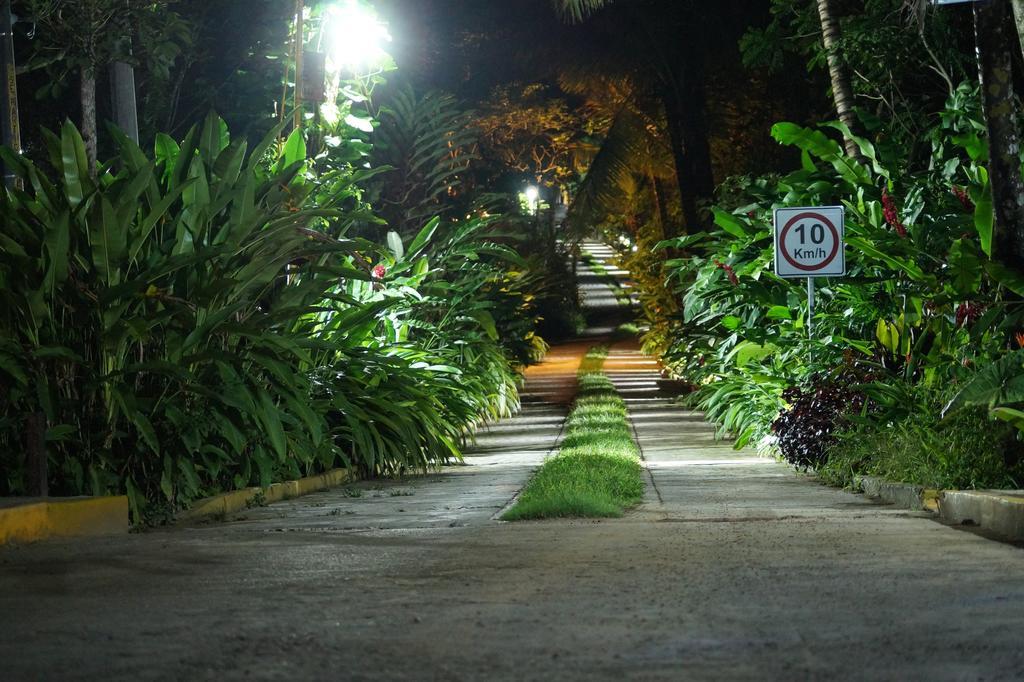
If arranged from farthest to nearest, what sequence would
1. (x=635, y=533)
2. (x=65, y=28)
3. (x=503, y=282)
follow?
(x=503, y=282) → (x=65, y=28) → (x=635, y=533)

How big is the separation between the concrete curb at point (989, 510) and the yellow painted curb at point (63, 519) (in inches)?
218

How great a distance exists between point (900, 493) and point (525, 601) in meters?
6.03

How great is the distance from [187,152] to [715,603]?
6.46 meters

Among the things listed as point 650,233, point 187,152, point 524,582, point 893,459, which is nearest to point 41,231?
point 187,152

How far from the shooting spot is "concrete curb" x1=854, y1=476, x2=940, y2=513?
1098 centimetres

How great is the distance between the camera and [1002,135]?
12.4 m

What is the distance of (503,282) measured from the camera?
30.5m

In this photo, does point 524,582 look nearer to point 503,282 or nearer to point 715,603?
point 715,603

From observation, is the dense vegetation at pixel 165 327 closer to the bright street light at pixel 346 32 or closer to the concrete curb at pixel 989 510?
the concrete curb at pixel 989 510

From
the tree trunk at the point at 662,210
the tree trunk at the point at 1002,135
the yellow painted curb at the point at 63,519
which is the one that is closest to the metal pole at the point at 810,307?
the tree trunk at the point at 1002,135

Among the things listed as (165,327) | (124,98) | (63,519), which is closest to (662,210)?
(124,98)

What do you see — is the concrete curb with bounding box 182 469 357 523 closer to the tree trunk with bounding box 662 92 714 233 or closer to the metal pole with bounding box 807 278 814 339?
the metal pole with bounding box 807 278 814 339

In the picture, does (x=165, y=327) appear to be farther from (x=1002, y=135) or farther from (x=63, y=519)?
(x=1002, y=135)

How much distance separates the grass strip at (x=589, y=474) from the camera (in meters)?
10.7
